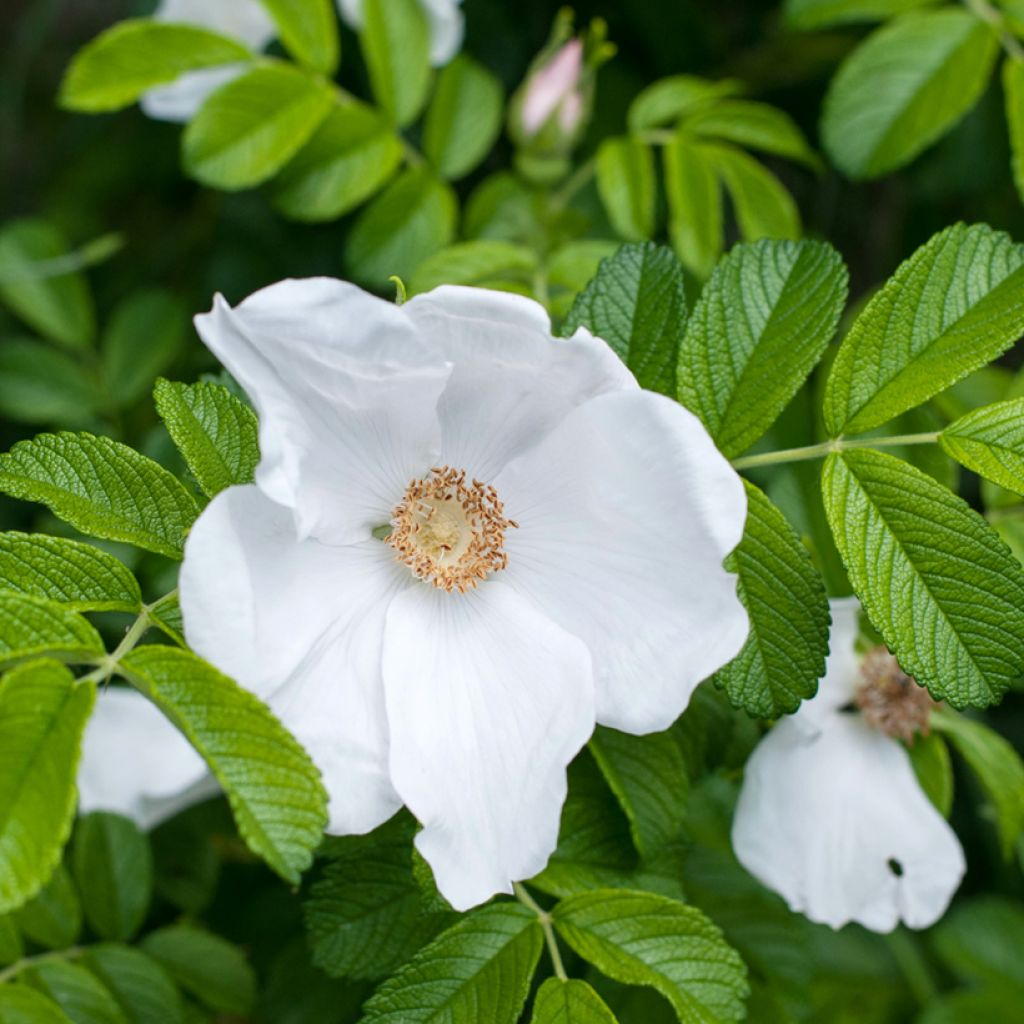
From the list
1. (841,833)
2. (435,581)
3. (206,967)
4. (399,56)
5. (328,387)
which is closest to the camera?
(328,387)

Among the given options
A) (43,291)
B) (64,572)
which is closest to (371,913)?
(64,572)

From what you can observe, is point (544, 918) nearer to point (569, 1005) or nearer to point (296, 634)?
point (569, 1005)

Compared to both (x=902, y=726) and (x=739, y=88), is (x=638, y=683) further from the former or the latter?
(x=739, y=88)

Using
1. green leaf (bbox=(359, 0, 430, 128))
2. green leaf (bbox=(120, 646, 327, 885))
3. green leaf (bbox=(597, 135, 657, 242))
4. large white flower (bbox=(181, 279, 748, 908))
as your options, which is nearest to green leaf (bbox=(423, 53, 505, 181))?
green leaf (bbox=(359, 0, 430, 128))

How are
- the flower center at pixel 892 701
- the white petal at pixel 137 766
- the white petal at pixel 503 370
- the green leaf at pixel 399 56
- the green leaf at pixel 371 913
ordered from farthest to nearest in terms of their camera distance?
the green leaf at pixel 399 56
the white petal at pixel 137 766
the flower center at pixel 892 701
the green leaf at pixel 371 913
the white petal at pixel 503 370

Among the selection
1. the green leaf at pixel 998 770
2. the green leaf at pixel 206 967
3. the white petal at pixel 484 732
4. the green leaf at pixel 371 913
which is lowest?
the green leaf at pixel 206 967

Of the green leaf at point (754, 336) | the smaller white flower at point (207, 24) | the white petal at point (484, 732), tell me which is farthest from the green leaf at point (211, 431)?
the smaller white flower at point (207, 24)

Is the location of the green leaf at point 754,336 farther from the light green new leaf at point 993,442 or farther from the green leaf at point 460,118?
the green leaf at point 460,118

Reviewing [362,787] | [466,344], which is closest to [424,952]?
[362,787]

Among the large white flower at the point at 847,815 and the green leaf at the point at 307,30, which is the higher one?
the green leaf at the point at 307,30
